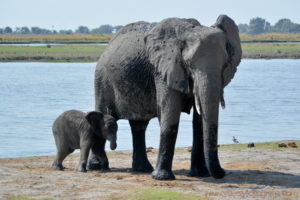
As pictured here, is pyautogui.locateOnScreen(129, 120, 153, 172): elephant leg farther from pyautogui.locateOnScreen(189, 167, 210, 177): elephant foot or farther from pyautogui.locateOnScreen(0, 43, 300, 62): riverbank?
pyautogui.locateOnScreen(0, 43, 300, 62): riverbank

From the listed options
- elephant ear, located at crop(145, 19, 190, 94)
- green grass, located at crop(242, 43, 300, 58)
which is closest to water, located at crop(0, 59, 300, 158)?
elephant ear, located at crop(145, 19, 190, 94)

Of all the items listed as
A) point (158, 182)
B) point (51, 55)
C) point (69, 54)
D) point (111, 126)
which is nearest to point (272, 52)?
point (69, 54)

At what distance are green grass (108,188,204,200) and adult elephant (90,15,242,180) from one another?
108cm

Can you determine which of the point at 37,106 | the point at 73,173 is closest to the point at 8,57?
the point at 37,106

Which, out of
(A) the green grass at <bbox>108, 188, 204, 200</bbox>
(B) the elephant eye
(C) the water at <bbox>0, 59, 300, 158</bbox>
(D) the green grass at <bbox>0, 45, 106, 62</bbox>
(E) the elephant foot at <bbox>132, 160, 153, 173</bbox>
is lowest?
(D) the green grass at <bbox>0, 45, 106, 62</bbox>

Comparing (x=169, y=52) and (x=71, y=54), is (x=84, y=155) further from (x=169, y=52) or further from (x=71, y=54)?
(x=71, y=54)

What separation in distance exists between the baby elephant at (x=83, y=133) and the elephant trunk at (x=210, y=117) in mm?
2239

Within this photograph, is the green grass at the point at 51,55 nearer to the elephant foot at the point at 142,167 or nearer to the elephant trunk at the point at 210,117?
the elephant foot at the point at 142,167

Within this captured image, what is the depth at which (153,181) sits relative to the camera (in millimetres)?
14031

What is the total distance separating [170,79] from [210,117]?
1115 millimetres

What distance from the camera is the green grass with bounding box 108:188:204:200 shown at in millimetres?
Result: 11922

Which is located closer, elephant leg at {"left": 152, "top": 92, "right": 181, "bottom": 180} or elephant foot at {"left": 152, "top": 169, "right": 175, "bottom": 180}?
elephant leg at {"left": 152, "top": 92, "right": 181, "bottom": 180}

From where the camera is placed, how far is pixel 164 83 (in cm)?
1407

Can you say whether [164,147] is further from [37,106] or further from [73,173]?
[37,106]
